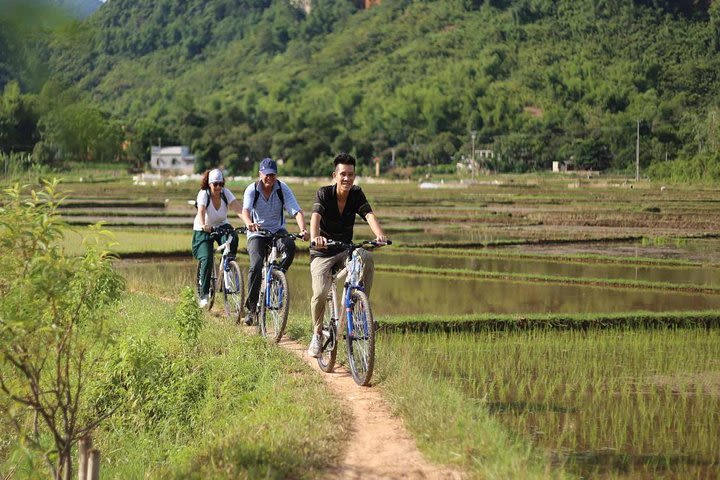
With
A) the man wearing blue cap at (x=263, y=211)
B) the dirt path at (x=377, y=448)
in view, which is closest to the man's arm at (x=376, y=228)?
the dirt path at (x=377, y=448)

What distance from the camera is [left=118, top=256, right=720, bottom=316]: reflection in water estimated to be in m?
12.8

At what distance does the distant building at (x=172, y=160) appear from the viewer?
9812 cm

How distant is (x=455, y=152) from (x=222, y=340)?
9346cm

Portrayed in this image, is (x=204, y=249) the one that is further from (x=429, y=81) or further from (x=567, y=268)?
(x=429, y=81)

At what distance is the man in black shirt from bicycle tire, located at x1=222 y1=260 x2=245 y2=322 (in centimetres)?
208

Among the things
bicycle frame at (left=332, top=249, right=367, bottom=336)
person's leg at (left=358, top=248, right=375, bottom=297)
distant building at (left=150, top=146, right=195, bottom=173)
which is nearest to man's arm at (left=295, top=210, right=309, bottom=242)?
bicycle frame at (left=332, top=249, right=367, bottom=336)

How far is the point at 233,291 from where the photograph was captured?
32.1 feet

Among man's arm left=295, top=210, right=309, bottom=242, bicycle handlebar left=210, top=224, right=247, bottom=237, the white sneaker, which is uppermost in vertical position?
man's arm left=295, top=210, right=309, bottom=242

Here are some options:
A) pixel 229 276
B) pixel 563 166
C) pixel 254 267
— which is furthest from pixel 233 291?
pixel 563 166

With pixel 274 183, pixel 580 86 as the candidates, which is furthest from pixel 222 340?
pixel 580 86

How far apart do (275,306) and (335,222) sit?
152cm

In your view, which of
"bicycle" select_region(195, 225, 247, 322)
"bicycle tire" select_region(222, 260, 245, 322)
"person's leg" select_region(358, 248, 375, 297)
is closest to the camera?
"person's leg" select_region(358, 248, 375, 297)

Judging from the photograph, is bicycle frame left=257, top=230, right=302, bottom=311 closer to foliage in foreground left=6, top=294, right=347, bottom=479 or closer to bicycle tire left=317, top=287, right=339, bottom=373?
foliage in foreground left=6, top=294, right=347, bottom=479

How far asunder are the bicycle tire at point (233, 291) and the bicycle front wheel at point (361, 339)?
268 cm
